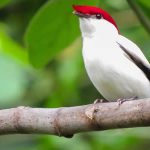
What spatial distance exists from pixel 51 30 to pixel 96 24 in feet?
1.54

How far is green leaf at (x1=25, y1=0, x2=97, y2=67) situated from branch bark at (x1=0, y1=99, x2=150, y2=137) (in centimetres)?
42

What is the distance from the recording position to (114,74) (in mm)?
2854

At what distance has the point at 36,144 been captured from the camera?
3.58 meters

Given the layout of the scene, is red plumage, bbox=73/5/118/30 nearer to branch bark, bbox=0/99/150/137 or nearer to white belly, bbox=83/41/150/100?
white belly, bbox=83/41/150/100

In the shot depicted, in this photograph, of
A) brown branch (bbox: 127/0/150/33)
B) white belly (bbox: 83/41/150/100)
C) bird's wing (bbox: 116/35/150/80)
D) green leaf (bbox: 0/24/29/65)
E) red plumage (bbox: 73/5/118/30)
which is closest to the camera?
brown branch (bbox: 127/0/150/33)

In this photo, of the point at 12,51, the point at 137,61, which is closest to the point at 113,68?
the point at 137,61

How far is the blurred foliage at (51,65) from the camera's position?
8.78ft

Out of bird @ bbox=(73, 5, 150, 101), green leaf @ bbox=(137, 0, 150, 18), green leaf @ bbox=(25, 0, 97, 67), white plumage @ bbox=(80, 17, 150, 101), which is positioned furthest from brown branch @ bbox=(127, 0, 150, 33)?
white plumage @ bbox=(80, 17, 150, 101)

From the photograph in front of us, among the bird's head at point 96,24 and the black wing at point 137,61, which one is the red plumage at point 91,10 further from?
the black wing at point 137,61

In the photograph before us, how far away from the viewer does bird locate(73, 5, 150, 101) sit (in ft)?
9.39

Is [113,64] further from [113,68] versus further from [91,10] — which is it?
[91,10]

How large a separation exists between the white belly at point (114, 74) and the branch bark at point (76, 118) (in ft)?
1.95

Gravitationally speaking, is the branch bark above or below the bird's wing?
below

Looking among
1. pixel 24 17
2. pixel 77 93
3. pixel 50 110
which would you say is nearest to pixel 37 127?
pixel 50 110
